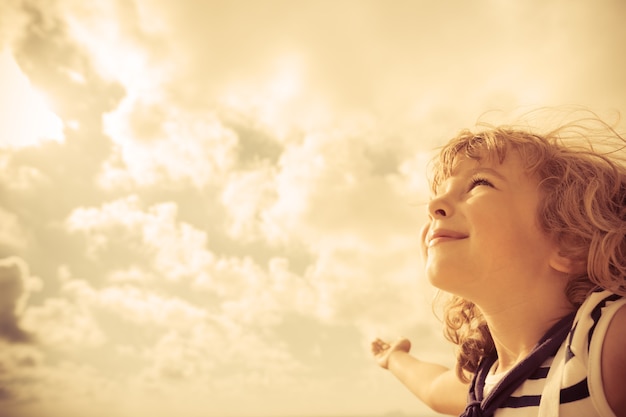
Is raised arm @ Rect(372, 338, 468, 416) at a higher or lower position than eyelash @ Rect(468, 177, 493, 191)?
lower

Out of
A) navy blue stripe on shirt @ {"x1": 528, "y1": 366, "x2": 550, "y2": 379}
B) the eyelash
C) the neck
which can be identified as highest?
the eyelash

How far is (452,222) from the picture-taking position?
6.93ft

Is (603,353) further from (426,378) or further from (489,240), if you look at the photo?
(426,378)

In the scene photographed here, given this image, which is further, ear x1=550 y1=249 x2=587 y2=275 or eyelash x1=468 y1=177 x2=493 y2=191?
eyelash x1=468 y1=177 x2=493 y2=191

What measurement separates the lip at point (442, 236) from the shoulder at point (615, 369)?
76 cm

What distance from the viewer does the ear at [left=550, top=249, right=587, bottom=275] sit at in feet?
6.48

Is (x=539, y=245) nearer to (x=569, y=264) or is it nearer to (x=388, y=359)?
(x=569, y=264)

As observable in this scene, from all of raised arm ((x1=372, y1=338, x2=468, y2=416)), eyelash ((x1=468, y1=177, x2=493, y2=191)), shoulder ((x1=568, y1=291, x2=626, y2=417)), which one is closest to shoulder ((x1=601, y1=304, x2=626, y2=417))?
shoulder ((x1=568, y1=291, x2=626, y2=417))

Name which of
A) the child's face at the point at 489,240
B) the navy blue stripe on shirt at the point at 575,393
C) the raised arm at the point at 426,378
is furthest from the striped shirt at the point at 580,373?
the raised arm at the point at 426,378

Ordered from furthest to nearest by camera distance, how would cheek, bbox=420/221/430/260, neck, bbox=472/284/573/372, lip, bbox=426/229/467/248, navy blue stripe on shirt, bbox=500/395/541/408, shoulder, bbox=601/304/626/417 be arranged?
cheek, bbox=420/221/430/260 → lip, bbox=426/229/467/248 → neck, bbox=472/284/573/372 → navy blue stripe on shirt, bbox=500/395/541/408 → shoulder, bbox=601/304/626/417

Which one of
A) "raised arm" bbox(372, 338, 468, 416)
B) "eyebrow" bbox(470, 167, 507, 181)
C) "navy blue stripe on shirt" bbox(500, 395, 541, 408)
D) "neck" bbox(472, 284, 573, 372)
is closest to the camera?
"navy blue stripe on shirt" bbox(500, 395, 541, 408)

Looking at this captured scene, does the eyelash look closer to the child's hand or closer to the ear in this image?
the ear

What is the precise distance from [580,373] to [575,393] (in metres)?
0.08

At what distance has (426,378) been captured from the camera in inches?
111
